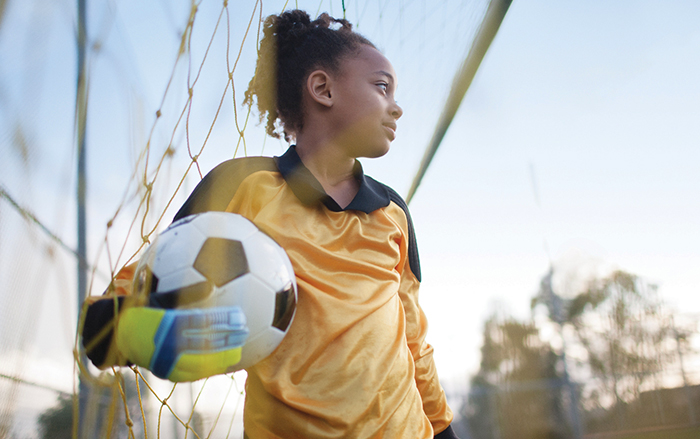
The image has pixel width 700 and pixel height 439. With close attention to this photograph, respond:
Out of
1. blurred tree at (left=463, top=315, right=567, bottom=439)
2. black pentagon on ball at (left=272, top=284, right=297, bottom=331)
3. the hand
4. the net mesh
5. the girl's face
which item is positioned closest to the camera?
the net mesh

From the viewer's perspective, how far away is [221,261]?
2.48 feet

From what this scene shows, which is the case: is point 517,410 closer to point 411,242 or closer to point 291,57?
point 411,242

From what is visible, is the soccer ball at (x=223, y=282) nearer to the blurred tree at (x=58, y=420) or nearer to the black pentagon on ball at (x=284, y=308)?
the black pentagon on ball at (x=284, y=308)

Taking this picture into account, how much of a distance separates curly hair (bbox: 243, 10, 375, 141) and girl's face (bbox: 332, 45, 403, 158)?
0.06 metres

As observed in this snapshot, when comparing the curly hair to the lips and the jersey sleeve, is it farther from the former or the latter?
the jersey sleeve

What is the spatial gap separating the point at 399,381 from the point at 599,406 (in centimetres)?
742

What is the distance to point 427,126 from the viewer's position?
6.97ft

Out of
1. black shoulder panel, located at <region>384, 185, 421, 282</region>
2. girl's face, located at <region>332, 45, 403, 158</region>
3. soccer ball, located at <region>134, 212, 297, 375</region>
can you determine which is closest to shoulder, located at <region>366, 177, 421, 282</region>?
black shoulder panel, located at <region>384, 185, 421, 282</region>

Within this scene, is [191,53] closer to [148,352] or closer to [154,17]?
[154,17]

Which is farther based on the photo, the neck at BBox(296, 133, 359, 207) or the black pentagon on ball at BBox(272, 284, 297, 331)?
the neck at BBox(296, 133, 359, 207)

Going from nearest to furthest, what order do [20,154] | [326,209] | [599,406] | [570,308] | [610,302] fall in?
[20,154], [326,209], [599,406], [610,302], [570,308]

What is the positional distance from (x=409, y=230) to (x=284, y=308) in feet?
1.67

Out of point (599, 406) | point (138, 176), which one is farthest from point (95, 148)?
point (599, 406)

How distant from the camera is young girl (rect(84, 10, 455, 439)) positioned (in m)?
0.84
